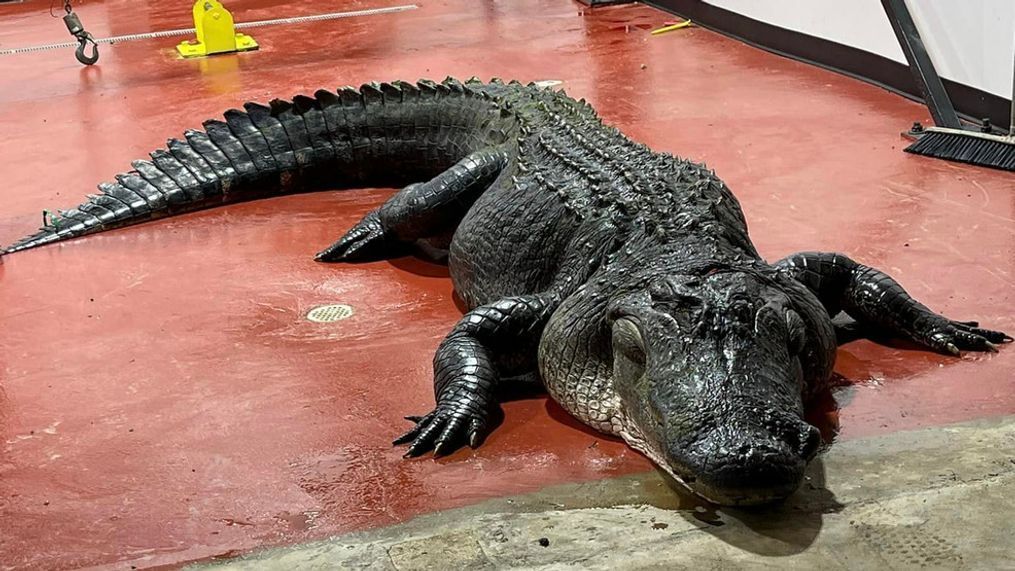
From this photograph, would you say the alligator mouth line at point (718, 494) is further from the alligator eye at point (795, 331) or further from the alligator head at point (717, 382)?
the alligator eye at point (795, 331)

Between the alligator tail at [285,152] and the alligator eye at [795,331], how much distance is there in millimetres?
2874

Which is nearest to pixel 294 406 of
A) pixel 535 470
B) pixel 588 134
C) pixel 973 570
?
pixel 535 470

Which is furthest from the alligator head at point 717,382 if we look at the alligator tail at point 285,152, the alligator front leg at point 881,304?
the alligator tail at point 285,152

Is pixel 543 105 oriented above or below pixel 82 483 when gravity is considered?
above

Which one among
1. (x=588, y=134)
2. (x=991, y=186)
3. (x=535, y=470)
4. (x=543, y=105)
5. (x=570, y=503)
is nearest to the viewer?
(x=570, y=503)

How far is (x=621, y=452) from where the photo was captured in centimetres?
334

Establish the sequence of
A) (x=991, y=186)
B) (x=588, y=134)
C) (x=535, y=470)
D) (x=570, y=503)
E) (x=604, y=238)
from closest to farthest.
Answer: (x=570, y=503) < (x=535, y=470) < (x=604, y=238) < (x=588, y=134) < (x=991, y=186)

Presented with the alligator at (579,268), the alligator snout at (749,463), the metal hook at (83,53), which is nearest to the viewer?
the alligator snout at (749,463)

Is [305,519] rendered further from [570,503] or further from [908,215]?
[908,215]

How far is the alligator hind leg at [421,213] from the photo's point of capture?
15.6 feet

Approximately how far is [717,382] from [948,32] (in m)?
4.65

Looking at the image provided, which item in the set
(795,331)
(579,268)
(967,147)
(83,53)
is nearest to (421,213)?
(579,268)

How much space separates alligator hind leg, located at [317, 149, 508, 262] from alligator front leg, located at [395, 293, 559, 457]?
104cm

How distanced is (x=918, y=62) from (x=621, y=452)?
425cm
